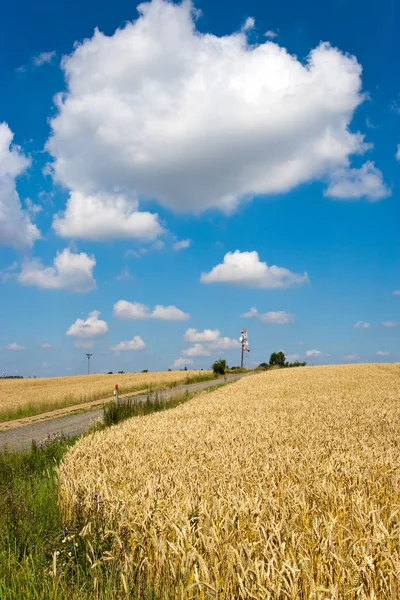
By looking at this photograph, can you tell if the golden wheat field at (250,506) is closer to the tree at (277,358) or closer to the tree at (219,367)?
the tree at (219,367)

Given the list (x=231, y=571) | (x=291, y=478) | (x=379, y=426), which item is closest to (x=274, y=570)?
(x=231, y=571)

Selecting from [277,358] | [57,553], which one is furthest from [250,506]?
[277,358]

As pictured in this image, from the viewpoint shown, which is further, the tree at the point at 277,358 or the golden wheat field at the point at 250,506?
the tree at the point at 277,358

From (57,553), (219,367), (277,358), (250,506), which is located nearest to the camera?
(57,553)

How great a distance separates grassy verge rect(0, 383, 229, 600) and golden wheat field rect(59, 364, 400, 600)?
0.48 feet

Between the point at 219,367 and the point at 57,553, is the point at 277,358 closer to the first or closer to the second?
the point at 219,367

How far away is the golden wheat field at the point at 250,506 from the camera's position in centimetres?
298

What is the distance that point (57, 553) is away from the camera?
3467 millimetres

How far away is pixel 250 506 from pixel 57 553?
1.56 meters

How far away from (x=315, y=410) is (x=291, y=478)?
8319mm

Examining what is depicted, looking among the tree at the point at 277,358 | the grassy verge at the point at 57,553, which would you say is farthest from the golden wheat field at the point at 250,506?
the tree at the point at 277,358

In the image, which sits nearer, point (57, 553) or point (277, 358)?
point (57, 553)

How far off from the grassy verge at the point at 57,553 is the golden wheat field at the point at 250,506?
14cm

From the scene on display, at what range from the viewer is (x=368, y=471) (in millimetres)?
5688
